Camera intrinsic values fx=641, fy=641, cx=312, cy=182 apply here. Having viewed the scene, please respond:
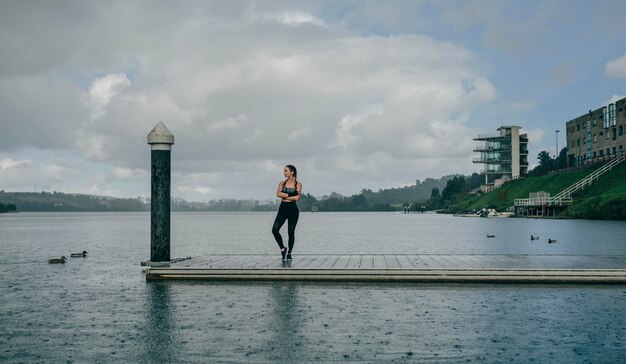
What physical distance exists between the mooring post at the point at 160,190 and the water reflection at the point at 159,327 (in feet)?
8.04

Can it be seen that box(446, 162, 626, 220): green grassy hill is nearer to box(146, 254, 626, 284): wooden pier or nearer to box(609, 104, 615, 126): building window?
box(609, 104, 615, 126): building window

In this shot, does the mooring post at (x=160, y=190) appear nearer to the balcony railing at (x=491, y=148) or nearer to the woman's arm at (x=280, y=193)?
the woman's arm at (x=280, y=193)

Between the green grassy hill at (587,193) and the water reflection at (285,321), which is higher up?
the green grassy hill at (587,193)

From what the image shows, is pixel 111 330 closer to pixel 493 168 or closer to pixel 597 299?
pixel 597 299

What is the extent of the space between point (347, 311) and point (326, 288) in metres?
3.17

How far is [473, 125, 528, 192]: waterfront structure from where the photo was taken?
170625 mm

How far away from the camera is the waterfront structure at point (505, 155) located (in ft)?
560

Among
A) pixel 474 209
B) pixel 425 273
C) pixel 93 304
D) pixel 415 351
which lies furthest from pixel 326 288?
pixel 474 209

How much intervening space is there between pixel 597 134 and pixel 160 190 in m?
121

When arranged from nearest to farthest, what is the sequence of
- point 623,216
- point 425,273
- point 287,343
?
point 287,343
point 425,273
point 623,216

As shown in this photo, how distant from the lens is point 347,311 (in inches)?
456

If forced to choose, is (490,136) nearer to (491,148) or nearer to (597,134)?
(491,148)

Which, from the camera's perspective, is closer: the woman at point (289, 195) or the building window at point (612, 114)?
the woman at point (289, 195)

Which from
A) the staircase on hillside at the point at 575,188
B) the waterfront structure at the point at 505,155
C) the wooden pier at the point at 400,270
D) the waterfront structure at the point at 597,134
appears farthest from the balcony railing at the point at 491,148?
the wooden pier at the point at 400,270
